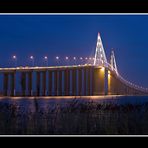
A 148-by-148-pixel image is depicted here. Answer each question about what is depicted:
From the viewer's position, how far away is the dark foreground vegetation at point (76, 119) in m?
7.21

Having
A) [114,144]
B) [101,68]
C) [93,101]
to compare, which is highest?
[101,68]

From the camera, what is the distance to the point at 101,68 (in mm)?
13391

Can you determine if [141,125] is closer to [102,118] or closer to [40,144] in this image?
[102,118]

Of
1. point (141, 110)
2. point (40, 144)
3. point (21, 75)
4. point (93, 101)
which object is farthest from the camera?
point (21, 75)

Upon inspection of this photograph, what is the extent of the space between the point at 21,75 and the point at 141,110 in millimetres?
5886

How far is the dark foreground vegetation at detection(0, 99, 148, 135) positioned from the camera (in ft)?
23.7

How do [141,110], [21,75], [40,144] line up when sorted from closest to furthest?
1. [40,144]
2. [141,110]
3. [21,75]

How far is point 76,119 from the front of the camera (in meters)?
7.50

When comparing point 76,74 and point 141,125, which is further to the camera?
point 76,74

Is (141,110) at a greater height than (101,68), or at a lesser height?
lesser

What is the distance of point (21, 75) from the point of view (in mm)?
12945
